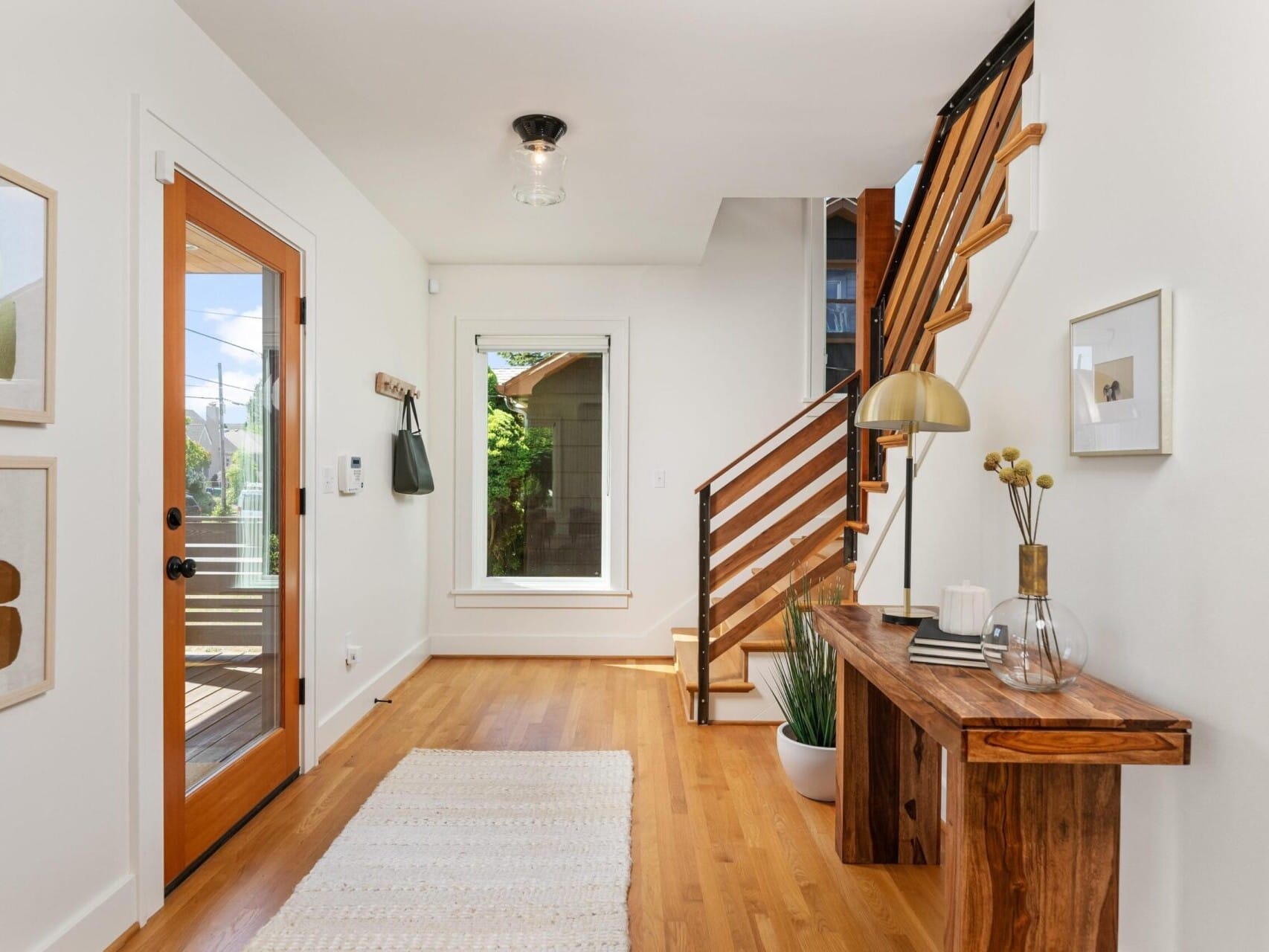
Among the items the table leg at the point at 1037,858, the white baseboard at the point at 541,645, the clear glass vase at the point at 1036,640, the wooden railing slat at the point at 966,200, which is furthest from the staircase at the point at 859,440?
the table leg at the point at 1037,858

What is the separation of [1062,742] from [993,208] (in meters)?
1.59

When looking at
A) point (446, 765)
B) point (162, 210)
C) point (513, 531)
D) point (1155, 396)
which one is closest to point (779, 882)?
point (446, 765)

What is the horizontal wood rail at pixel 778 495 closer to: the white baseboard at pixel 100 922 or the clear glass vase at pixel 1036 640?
the clear glass vase at pixel 1036 640

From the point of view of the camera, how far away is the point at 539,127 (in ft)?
9.35

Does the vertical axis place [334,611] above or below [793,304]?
below

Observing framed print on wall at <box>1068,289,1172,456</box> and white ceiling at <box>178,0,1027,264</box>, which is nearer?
framed print on wall at <box>1068,289,1172,456</box>

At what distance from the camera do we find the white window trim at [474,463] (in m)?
→ 4.88

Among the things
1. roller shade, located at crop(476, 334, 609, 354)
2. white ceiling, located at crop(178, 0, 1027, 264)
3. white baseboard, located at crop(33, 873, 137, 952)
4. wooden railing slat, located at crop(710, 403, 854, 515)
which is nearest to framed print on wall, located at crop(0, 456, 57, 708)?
white baseboard, located at crop(33, 873, 137, 952)

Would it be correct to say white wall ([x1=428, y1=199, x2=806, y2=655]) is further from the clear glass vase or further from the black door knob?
the clear glass vase

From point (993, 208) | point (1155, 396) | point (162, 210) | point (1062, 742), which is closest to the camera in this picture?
point (1062, 742)

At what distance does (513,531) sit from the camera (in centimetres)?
502

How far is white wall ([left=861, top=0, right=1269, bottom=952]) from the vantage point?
1298mm

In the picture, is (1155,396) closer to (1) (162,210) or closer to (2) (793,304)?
(1) (162,210)

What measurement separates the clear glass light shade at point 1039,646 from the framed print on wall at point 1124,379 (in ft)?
1.18
